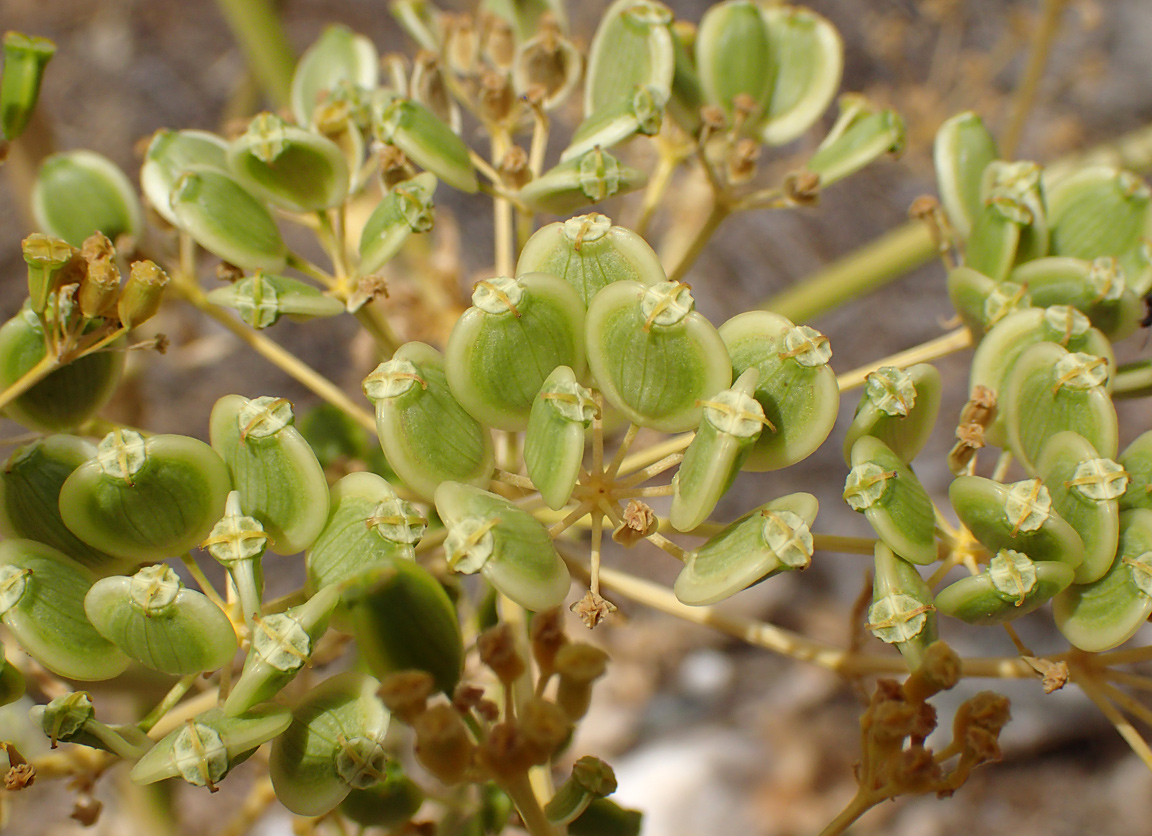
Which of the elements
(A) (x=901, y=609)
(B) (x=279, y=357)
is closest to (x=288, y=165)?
(B) (x=279, y=357)

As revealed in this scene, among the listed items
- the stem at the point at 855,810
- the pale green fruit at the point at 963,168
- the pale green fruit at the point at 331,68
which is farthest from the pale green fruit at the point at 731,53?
the stem at the point at 855,810

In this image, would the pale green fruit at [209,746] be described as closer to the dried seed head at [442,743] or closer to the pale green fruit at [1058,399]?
the dried seed head at [442,743]

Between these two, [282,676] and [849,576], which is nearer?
[282,676]

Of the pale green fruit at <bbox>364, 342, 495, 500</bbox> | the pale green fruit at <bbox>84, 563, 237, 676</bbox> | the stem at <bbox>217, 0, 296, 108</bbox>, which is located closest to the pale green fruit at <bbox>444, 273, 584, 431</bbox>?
the pale green fruit at <bbox>364, 342, 495, 500</bbox>

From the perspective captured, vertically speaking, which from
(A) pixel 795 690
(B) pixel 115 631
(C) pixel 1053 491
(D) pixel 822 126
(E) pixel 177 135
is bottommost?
(A) pixel 795 690

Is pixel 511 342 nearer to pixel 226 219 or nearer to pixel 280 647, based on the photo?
pixel 280 647

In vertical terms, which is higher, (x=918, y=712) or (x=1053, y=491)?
(x=1053, y=491)

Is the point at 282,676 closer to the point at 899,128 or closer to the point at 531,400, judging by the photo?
the point at 531,400

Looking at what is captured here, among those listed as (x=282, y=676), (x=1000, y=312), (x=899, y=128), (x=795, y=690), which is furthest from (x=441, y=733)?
(x=795, y=690)
